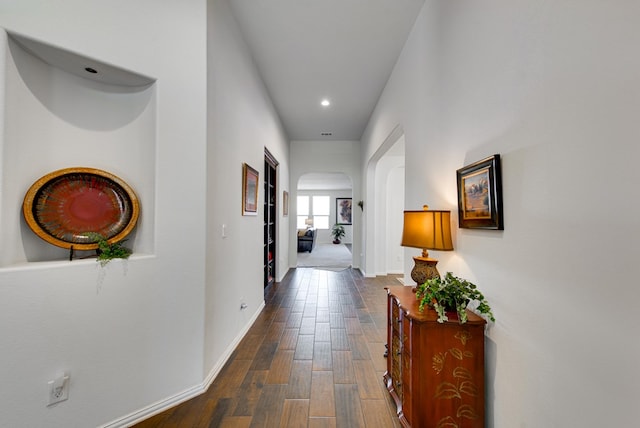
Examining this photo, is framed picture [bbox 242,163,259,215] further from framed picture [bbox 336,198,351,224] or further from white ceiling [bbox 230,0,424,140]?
framed picture [bbox 336,198,351,224]

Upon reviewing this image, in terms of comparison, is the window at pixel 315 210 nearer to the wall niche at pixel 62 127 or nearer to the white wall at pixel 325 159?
the white wall at pixel 325 159

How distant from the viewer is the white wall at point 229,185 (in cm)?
197

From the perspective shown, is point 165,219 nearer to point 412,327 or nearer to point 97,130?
point 97,130

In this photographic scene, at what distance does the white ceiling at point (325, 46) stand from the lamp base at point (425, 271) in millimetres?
2173

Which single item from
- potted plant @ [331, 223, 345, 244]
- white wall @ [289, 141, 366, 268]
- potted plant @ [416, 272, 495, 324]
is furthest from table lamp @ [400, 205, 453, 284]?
potted plant @ [331, 223, 345, 244]

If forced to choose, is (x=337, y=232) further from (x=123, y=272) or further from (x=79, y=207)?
(x=79, y=207)

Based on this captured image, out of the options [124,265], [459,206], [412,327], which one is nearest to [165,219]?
[124,265]

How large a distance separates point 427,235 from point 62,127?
233cm

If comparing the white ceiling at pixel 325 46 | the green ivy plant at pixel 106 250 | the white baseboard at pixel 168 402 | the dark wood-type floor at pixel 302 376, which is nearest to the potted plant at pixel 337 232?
the white ceiling at pixel 325 46

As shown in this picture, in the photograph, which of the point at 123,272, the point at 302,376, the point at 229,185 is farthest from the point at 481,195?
the point at 123,272

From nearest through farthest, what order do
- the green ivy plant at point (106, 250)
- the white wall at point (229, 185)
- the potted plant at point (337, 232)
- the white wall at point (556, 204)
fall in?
the white wall at point (556, 204)
the green ivy plant at point (106, 250)
the white wall at point (229, 185)
the potted plant at point (337, 232)

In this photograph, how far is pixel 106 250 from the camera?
1546mm

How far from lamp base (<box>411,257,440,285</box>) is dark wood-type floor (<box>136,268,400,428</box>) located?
875 mm

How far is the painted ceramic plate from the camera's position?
4.65 ft
